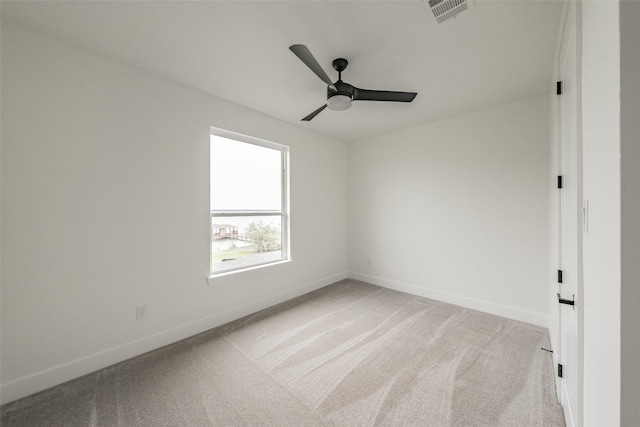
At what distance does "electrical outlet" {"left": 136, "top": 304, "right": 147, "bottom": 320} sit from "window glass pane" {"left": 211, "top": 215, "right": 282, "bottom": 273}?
2.37 feet

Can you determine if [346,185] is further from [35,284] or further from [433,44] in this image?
[35,284]

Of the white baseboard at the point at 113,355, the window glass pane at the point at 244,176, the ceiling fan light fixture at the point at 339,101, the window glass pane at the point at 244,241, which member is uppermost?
the ceiling fan light fixture at the point at 339,101

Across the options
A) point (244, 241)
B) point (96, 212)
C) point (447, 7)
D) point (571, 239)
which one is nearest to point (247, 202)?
point (244, 241)

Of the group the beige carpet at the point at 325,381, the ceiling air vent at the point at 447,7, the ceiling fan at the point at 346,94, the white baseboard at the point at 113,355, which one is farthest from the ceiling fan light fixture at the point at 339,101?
the white baseboard at the point at 113,355

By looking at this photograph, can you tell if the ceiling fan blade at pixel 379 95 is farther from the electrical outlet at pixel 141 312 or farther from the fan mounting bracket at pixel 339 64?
the electrical outlet at pixel 141 312

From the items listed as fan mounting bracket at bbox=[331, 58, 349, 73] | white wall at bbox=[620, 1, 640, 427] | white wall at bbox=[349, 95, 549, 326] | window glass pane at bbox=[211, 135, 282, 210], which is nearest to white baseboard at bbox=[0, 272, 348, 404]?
window glass pane at bbox=[211, 135, 282, 210]

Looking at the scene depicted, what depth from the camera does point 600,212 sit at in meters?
0.80

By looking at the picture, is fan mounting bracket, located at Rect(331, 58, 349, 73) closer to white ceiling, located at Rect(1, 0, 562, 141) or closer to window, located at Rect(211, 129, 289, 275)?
white ceiling, located at Rect(1, 0, 562, 141)

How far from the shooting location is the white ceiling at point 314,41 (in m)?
1.65

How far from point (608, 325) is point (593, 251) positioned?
1.01ft

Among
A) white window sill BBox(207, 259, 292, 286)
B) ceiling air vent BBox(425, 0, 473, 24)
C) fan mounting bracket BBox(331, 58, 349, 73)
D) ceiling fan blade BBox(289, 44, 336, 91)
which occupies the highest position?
ceiling air vent BBox(425, 0, 473, 24)

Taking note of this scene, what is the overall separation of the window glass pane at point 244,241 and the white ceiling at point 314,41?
1494 millimetres

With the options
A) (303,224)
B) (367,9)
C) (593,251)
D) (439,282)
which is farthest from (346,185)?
(593,251)

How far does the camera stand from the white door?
3.91 ft
